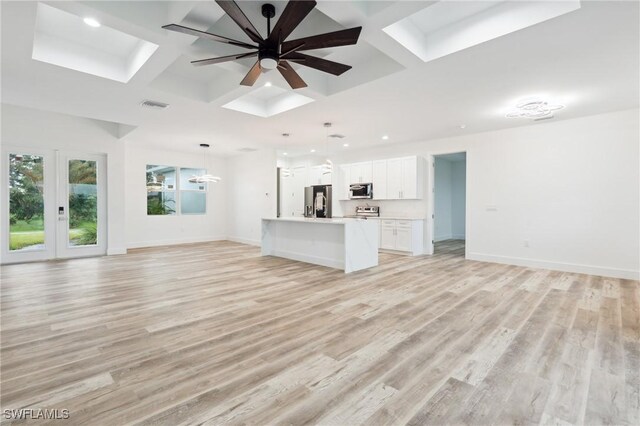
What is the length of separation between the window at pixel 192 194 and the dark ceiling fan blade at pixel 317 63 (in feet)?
24.4

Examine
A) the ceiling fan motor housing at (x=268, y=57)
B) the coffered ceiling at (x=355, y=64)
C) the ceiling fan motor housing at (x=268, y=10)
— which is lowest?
the ceiling fan motor housing at (x=268, y=57)

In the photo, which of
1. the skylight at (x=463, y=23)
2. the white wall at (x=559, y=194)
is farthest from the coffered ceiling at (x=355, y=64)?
the white wall at (x=559, y=194)

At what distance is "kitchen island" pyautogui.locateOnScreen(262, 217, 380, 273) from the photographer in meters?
5.26

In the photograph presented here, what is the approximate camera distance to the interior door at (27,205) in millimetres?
5969

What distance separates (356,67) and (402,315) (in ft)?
10.2

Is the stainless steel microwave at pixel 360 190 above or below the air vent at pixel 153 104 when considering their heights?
below

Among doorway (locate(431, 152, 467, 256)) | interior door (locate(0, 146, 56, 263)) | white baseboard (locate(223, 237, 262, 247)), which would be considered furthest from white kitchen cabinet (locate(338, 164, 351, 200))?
interior door (locate(0, 146, 56, 263))

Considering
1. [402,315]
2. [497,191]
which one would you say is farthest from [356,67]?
[497,191]

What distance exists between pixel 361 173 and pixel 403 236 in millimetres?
2167

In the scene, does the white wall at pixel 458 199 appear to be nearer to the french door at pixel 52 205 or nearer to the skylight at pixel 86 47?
the skylight at pixel 86 47

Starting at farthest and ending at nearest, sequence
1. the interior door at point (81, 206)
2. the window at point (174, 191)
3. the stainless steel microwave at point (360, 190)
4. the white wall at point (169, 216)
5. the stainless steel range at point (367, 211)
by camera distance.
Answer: the window at point (174, 191) < the white wall at point (169, 216) < the stainless steel range at point (367, 211) < the stainless steel microwave at point (360, 190) < the interior door at point (81, 206)

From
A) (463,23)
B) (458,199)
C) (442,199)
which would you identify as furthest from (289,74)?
(458,199)

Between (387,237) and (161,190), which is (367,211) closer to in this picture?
(387,237)

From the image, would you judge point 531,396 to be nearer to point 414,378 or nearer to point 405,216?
point 414,378
